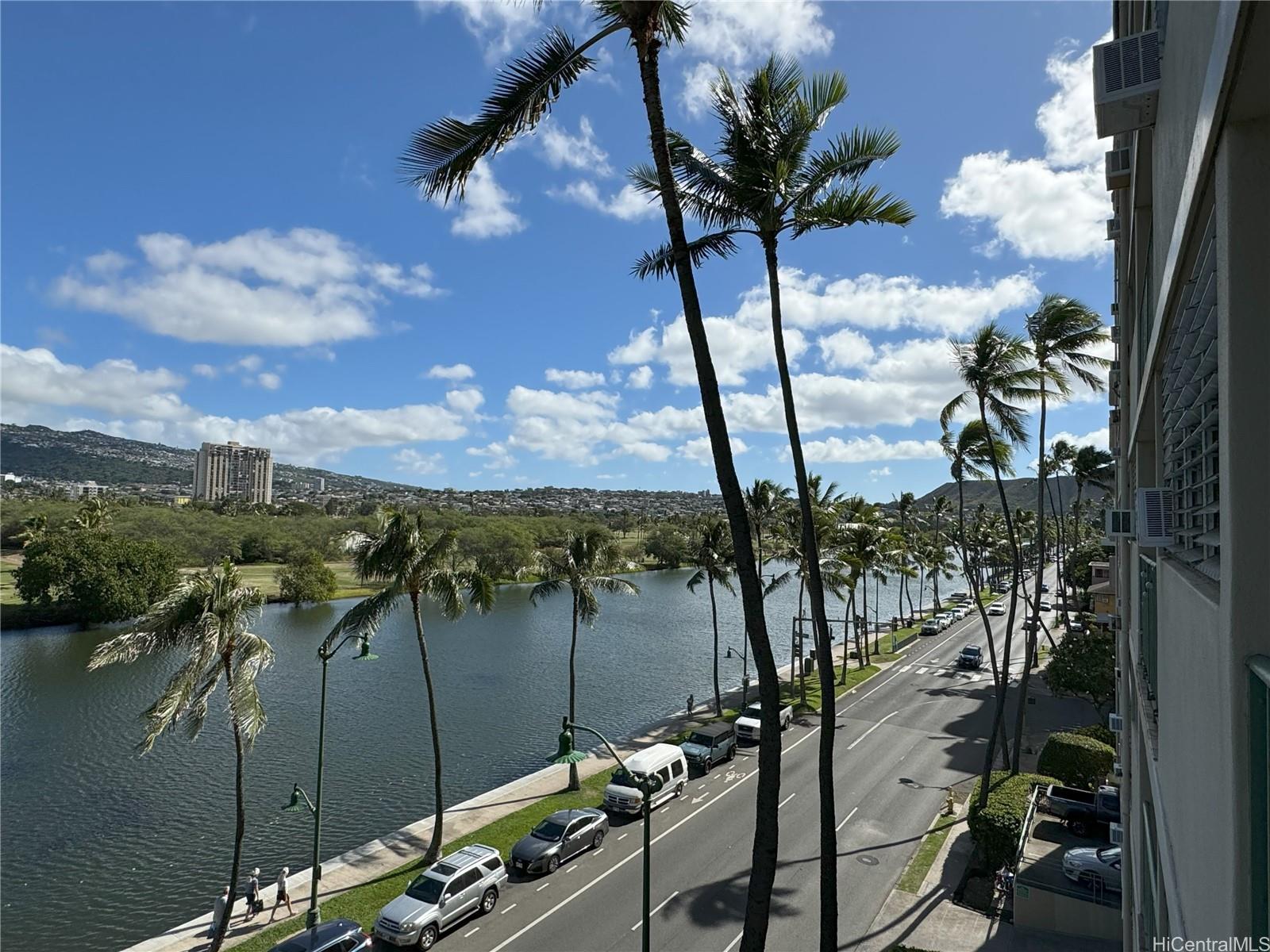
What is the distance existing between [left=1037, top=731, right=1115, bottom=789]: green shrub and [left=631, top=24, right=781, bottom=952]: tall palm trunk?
1642 centimetres

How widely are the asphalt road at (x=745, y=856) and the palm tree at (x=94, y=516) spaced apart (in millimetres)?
55465

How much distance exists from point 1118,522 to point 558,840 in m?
14.6

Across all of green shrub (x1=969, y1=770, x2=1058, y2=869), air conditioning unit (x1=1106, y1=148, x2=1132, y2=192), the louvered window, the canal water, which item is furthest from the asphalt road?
air conditioning unit (x1=1106, y1=148, x2=1132, y2=192)

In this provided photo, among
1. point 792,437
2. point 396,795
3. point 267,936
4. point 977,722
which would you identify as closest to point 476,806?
point 396,795

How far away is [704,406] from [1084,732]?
21.3 m

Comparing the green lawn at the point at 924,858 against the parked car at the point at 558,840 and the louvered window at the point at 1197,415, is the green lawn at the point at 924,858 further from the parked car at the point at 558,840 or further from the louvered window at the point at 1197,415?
the louvered window at the point at 1197,415

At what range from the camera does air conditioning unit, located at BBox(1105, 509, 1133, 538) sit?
25.9 ft

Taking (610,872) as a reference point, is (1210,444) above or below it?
above

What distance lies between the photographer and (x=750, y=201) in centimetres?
961

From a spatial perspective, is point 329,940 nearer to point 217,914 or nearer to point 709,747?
point 217,914

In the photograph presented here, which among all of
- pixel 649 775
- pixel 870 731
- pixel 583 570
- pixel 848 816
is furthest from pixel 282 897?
pixel 870 731

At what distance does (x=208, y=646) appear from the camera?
46.3 ft

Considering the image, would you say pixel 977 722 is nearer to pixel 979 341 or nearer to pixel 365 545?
pixel 979 341

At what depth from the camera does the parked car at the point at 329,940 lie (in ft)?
42.4
